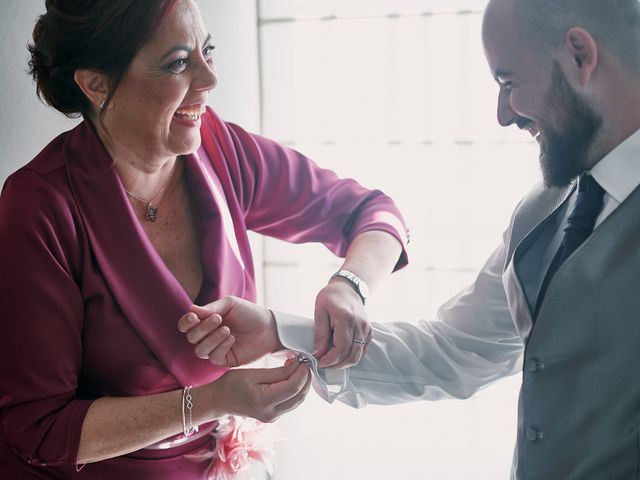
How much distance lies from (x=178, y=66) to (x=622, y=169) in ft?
2.52

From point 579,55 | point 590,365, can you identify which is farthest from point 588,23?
point 590,365

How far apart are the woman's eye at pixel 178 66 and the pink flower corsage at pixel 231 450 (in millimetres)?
690

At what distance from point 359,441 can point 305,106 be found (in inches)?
55.5

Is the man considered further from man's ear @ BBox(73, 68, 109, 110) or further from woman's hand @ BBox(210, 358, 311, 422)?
man's ear @ BBox(73, 68, 109, 110)

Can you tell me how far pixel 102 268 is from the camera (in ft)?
4.56

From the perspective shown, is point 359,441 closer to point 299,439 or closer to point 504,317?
point 299,439

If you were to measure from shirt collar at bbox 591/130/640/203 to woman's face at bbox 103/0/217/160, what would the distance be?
2.28ft

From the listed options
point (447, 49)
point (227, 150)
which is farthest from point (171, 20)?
point (447, 49)

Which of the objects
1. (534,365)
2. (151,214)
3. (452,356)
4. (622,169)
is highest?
(622,169)

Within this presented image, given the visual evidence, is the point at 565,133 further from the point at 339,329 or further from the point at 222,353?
the point at 222,353

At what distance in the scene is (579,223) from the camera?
130 centimetres

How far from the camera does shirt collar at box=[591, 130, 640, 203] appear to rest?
4.13 feet

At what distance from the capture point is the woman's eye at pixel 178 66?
1404mm

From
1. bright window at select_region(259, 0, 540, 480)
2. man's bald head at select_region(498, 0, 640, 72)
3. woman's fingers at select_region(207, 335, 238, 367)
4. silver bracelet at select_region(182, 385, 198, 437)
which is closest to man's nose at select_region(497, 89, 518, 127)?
man's bald head at select_region(498, 0, 640, 72)
